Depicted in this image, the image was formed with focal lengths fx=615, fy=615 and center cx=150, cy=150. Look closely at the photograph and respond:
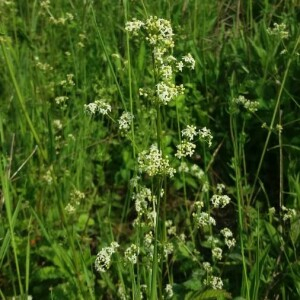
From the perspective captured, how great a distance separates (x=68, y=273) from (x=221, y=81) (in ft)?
4.59

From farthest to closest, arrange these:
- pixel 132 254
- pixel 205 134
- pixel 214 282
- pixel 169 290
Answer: pixel 169 290
pixel 214 282
pixel 132 254
pixel 205 134

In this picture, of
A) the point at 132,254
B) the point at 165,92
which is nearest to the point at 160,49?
the point at 165,92

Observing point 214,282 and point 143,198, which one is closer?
point 143,198

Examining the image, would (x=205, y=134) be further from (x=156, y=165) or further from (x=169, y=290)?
(x=169, y=290)

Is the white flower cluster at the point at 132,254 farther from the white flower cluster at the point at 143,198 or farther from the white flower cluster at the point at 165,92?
the white flower cluster at the point at 165,92

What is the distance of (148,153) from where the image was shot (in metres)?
2.07

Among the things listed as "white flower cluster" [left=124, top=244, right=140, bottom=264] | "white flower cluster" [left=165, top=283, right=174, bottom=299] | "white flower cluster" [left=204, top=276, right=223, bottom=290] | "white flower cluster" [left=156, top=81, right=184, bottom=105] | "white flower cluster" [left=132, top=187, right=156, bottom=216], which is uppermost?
"white flower cluster" [left=156, top=81, right=184, bottom=105]

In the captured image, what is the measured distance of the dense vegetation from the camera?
226 centimetres

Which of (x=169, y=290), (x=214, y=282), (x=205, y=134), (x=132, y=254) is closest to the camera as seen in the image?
(x=205, y=134)

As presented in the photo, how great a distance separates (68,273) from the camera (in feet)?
7.92

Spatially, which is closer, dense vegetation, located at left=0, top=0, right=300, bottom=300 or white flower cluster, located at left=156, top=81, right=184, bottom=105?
white flower cluster, located at left=156, top=81, right=184, bottom=105

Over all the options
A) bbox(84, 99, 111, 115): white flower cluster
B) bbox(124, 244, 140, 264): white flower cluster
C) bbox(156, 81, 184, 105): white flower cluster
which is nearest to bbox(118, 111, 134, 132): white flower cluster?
bbox(84, 99, 111, 115): white flower cluster

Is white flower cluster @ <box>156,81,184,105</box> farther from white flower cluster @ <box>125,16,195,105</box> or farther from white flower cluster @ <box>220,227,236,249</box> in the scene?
white flower cluster @ <box>220,227,236,249</box>

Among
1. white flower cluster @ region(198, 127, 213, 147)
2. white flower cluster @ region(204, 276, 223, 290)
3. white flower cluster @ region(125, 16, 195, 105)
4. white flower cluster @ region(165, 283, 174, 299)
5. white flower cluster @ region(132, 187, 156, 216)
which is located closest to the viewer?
white flower cluster @ region(125, 16, 195, 105)
